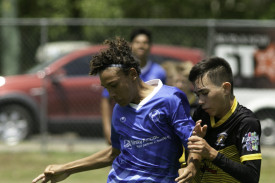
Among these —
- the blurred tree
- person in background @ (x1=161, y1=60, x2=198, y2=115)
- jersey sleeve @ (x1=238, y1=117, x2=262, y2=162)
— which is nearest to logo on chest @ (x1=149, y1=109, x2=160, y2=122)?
jersey sleeve @ (x1=238, y1=117, x2=262, y2=162)

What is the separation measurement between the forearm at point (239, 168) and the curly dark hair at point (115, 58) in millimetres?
819

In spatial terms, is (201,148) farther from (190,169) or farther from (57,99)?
(57,99)

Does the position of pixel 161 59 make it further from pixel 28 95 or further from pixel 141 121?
pixel 141 121

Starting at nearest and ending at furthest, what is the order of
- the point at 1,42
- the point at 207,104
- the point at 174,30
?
the point at 207,104 < the point at 174,30 < the point at 1,42

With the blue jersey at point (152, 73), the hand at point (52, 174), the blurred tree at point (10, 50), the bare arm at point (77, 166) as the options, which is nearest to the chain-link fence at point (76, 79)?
the blurred tree at point (10, 50)

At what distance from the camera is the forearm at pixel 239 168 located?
3.16 meters

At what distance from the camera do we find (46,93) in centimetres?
1005

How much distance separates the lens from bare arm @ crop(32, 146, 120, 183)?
3719 millimetres

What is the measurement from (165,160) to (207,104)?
0.44 meters

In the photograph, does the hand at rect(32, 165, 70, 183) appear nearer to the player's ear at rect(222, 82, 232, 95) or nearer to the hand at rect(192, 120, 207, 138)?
the hand at rect(192, 120, 207, 138)

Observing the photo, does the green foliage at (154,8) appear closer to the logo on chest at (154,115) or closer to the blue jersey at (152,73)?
the blue jersey at (152,73)

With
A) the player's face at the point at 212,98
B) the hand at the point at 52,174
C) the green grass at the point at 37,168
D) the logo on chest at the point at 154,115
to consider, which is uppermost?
the player's face at the point at 212,98

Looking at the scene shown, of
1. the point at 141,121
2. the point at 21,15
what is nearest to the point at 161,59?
the point at 141,121

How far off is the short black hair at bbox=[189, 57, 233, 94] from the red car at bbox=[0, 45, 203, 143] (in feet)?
21.9
